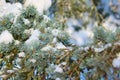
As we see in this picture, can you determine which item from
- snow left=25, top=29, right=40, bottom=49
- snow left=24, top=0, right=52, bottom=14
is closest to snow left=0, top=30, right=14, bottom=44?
snow left=25, top=29, right=40, bottom=49

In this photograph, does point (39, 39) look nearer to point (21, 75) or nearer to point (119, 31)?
point (21, 75)

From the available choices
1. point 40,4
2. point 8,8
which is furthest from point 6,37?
point 40,4

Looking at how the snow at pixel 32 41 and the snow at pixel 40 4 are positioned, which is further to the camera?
the snow at pixel 40 4

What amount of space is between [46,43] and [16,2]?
2.31ft

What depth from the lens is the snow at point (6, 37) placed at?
2111mm

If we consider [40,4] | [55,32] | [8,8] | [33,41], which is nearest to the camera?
[33,41]

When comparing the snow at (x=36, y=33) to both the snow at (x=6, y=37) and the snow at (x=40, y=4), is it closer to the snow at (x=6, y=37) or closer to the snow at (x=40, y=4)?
the snow at (x=6, y=37)

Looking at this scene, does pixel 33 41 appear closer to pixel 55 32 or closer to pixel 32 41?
pixel 32 41

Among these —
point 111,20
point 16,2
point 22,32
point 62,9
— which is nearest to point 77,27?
point 111,20

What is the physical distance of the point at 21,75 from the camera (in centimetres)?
199

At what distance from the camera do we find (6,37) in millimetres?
2129

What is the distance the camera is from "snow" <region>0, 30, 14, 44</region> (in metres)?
2.11

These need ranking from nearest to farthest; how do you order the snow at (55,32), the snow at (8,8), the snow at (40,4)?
the snow at (55,32) → the snow at (8,8) → the snow at (40,4)

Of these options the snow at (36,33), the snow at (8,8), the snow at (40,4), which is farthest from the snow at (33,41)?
the snow at (40,4)
